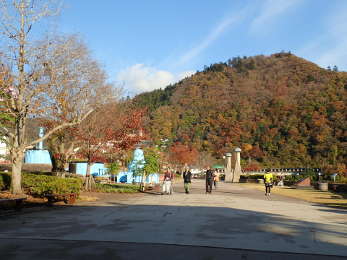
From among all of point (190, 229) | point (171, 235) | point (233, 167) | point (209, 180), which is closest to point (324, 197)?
point (209, 180)

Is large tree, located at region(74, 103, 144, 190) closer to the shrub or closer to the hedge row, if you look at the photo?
the hedge row

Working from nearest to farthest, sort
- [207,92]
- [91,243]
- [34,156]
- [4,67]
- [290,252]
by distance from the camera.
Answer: [290,252]
[91,243]
[4,67]
[34,156]
[207,92]

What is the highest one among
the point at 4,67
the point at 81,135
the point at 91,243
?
the point at 4,67

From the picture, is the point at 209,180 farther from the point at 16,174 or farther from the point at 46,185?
the point at 16,174

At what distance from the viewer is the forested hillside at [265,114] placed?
63.9 m

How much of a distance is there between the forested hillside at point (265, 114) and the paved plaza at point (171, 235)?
27.8 m

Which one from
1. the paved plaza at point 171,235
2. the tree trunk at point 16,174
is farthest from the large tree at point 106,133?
the paved plaza at point 171,235

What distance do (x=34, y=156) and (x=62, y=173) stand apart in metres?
19.3

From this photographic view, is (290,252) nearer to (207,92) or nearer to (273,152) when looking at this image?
(273,152)

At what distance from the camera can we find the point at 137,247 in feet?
24.3

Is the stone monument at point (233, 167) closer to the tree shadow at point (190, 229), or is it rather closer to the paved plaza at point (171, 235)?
the paved plaza at point (171, 235)

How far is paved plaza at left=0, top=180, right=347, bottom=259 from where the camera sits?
6980 mm

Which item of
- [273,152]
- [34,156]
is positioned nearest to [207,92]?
[273,152]

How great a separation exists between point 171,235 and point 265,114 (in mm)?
76342
